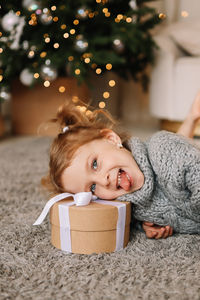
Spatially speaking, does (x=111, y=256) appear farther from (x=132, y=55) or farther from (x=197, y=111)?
(x=132, y=55)

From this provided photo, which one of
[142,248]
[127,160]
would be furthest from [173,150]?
[142,248]

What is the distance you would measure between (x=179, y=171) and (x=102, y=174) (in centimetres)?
17

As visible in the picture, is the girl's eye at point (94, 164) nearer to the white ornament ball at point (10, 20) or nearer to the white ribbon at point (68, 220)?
the white ribbon at point (68, 220)

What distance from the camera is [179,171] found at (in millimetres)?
814

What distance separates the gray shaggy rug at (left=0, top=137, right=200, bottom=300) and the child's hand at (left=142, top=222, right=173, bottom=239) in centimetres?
1

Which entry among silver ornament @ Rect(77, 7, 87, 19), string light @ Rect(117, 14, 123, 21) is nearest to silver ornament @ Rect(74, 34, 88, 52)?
silver ornament @ Rect(77, 7, 87, 19)

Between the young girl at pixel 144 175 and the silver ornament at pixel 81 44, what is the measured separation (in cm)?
120

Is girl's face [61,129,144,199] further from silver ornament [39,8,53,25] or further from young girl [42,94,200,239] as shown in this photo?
silver ornament [39,8,53,25]

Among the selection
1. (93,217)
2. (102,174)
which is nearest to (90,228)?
(93,217)

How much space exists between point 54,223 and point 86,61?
1369 millimetres

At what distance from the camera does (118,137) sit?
Answer: 100 centimetres

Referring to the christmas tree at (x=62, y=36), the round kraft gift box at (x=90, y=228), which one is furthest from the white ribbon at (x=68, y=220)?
the christmas tree at (x=62, y=36)

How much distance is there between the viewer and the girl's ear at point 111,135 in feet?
3.23

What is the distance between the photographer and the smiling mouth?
33.9 inches
